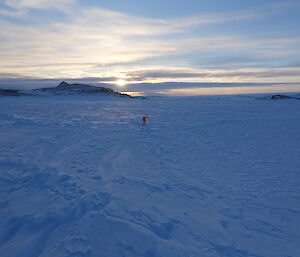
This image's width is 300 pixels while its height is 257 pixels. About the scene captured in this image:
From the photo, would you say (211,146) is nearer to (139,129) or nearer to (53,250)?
(139,129)

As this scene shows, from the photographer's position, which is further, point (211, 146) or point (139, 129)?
point (139, 129)

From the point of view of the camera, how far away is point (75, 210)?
12.9 feet

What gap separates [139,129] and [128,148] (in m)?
3.59

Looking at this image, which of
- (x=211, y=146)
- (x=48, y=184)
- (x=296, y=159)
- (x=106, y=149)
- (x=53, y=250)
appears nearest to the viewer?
(x=53, y=250)

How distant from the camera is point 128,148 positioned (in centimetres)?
789

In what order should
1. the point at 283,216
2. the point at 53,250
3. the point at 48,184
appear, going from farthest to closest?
the point at 48,184, the point at 283,216, the point at 53,250

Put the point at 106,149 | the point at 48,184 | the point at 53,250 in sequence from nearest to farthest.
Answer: the point at 53,250, the point at 48,184, the point at 106,149

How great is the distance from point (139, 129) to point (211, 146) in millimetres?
4164

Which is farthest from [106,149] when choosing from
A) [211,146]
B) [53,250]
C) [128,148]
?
[53,250]

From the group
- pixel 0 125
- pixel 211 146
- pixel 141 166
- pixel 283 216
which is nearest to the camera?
pixel 283 216

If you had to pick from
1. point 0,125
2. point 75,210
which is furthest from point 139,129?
point 75,210

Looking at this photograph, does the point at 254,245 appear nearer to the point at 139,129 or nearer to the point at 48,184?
the point at 48,184

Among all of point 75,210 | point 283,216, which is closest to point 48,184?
point 75,210

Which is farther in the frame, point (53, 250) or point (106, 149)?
point (106, 149)
